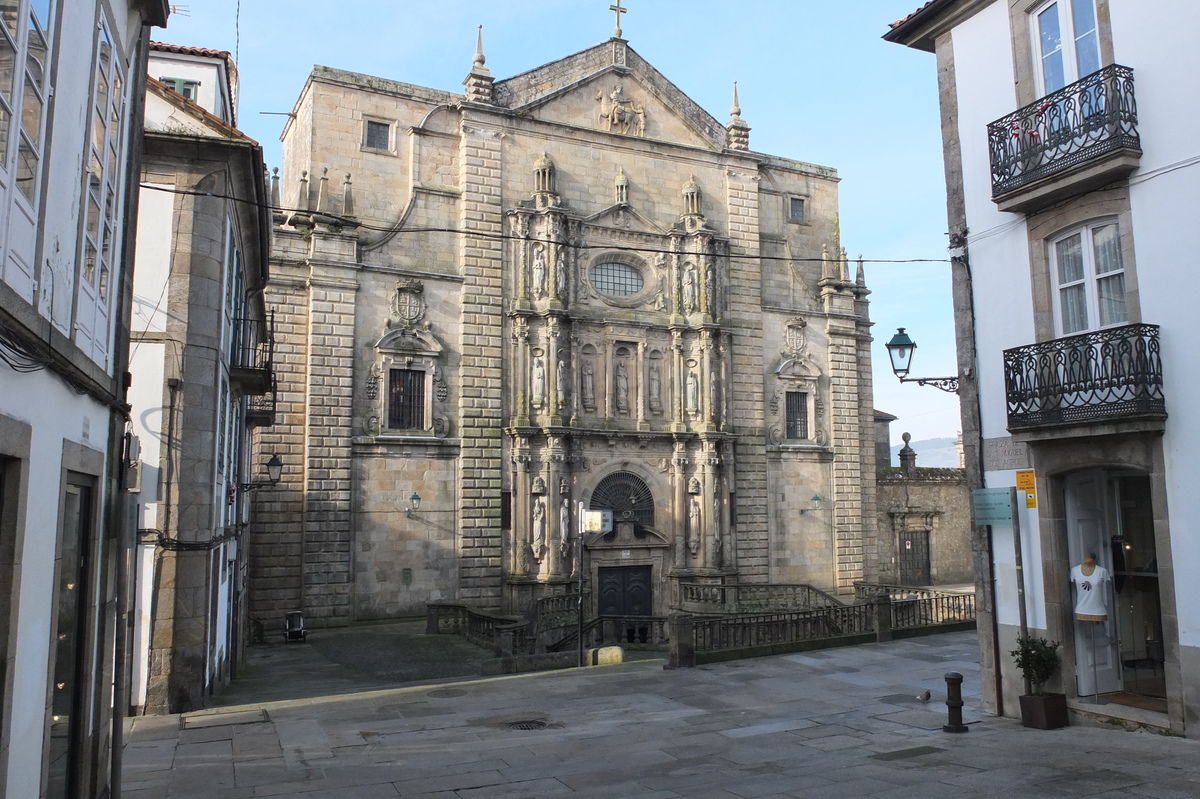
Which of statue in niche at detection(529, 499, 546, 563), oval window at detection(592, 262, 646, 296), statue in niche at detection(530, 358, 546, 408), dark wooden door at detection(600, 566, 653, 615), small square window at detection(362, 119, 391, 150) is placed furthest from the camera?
oval window at detection(592, 262, 646, 296)

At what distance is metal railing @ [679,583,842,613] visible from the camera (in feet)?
98.3

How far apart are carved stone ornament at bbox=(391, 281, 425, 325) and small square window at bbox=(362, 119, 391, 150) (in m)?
4.78

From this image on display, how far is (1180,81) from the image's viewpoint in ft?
35.9

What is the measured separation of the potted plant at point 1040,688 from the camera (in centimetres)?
1188

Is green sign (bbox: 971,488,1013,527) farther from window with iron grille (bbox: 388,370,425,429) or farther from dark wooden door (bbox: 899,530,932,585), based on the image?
dark wooden door (bbox: 899,530,932,585)

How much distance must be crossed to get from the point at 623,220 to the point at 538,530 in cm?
1155

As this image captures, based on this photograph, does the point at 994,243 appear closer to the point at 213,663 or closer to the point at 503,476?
the point at 213,663

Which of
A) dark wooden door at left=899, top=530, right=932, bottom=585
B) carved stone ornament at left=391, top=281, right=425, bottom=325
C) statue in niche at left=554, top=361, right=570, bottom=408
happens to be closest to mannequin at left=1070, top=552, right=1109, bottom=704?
statue in niche at left=554, top=361, right=570, bottom=408

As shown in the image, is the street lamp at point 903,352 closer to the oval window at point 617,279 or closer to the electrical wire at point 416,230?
the electrical wire at point 416,230

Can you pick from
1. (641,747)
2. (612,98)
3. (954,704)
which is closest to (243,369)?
(641,747)

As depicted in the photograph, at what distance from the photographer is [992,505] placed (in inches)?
518

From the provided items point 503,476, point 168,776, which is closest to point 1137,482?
point 168,776

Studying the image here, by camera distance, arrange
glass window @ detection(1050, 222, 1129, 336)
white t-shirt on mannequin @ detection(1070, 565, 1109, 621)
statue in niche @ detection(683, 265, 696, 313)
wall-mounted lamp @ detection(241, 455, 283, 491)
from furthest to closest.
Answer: statue in niche @ detection(683, 265, 696, 313)
wall-mounted lamp @ detection(241, 455, 283, 491)
white t-shirt on mannequin @ detection(1070, 565, 1109, 621)
glass window @ detection(1050, 222, 1129, 336)

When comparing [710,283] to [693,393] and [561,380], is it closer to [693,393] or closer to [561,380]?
[693,393]
